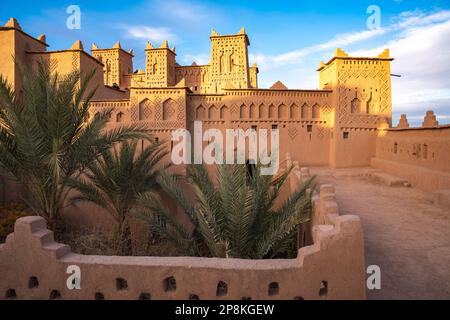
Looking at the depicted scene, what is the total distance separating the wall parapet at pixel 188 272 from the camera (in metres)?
3.47

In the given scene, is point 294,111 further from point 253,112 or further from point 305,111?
point 253,112

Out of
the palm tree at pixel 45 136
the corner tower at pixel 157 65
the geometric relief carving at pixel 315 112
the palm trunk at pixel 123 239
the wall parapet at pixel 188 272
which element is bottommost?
the palm trunk at pixel 123 239

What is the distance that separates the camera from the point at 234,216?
4.93 meters

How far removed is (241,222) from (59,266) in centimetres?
270

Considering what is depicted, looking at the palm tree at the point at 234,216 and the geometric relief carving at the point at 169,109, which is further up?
the geometric relief carving at the point at 169,109

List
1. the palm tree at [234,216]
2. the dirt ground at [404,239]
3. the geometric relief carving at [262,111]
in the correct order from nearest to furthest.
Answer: the dirt ground at [404,239]
the palm tree at [234,216]
the geometric relief carving at [262,111]

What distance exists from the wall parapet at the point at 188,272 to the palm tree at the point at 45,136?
1.94 m

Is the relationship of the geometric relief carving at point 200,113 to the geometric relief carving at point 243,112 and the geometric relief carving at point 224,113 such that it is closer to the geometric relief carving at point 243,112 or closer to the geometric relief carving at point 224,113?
the geometric relief carving at point 224,113

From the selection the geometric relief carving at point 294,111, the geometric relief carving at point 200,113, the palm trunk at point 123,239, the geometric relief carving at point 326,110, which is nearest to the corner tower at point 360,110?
the geometric relief carving at point 326,110

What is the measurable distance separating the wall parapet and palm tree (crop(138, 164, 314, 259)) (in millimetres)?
957

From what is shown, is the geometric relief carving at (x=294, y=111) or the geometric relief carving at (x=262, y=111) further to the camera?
the geometric relief carving at (x=294, y=111)

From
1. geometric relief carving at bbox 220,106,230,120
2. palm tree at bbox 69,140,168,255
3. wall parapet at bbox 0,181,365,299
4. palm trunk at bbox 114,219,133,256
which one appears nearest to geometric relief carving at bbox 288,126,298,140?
geometric relief carving at bbox 220,106,230,120

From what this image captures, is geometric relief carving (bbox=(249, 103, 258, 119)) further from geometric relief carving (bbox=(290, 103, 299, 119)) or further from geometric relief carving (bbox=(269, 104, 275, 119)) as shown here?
geometric relief carving (bbox=(290, 103, 299, 119))

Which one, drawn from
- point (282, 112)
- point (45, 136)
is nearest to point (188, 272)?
point (45, 136)
